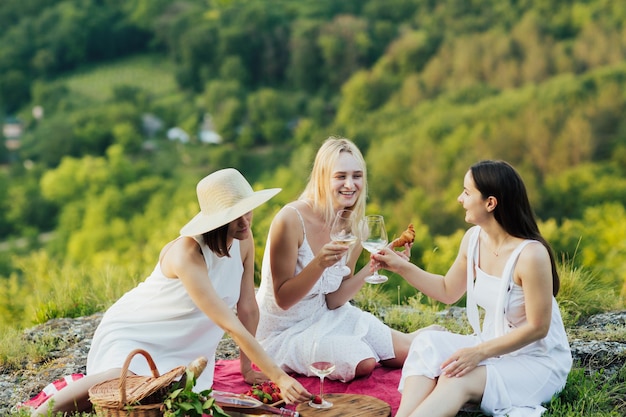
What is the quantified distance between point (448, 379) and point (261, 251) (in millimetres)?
4610

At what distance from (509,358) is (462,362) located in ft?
1.14

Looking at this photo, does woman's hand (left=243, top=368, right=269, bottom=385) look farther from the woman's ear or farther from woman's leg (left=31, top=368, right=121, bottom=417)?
the woman's ear

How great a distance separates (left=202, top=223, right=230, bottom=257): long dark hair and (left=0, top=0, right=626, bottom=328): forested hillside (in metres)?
46.6

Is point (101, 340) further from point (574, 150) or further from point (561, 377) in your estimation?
point (574, 150)

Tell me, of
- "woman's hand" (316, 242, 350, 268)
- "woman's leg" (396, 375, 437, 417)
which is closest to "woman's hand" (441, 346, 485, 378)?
"woman's leg" (396, 375, 437, 417)

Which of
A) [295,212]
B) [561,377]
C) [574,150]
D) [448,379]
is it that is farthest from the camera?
[574,150]

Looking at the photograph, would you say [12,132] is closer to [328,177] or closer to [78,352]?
[78,352]

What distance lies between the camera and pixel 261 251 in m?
8.76

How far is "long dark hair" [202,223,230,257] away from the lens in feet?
15.2

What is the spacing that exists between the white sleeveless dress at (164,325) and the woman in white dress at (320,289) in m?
0.42

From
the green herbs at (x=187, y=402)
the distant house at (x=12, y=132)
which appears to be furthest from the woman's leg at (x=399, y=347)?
the distant house at (x=12, y=132)

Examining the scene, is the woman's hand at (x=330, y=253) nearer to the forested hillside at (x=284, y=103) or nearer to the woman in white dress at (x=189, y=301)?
the woman in white dress at (x=189, y=301)

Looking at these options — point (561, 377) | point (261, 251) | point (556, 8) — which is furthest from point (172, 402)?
point (556, 8)

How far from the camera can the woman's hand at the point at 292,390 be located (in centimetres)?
415
